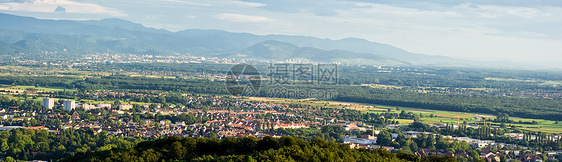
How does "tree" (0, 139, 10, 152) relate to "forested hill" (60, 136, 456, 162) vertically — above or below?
below

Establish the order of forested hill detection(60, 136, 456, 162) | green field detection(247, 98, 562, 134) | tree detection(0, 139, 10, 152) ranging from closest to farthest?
forested hill detection(60, 136, 456, 162)
tree detection(0, 139, 10, 152)
green field detection(247, 98, 562, 134)

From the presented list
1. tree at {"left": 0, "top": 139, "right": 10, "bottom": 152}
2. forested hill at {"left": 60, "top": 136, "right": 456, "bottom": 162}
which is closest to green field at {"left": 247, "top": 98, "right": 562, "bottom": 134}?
forested hill at {"left": 60, "top": 136, "right": 456, "bottom": 162}

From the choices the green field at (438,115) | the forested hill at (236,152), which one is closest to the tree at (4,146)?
the forested hill at (236,152)

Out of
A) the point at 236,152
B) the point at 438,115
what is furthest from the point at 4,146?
the point at 438,115

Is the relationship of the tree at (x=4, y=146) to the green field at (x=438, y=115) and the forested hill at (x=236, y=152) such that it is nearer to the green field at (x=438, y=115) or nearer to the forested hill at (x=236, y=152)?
the forested hill at (x=236, y=152)

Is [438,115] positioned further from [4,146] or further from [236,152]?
[236,152]

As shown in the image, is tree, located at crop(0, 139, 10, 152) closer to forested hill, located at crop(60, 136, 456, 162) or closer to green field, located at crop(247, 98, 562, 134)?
forested hill, located at crop(60, 136, 456, 162)

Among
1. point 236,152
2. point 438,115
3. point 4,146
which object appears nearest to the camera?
point 236,152

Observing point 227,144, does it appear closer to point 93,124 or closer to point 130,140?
point 130,140

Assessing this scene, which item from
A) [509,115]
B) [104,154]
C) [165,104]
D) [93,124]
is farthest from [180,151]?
[509,115]
